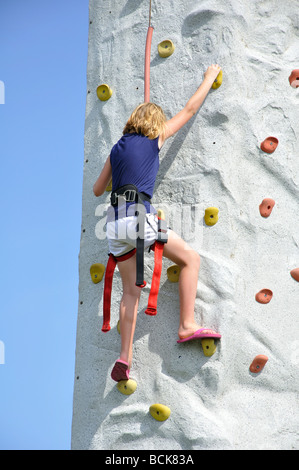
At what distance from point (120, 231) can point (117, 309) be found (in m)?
0.56

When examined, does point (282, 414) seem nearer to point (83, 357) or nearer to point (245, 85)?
point (83, 357)

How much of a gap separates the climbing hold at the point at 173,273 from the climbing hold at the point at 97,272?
44 cm

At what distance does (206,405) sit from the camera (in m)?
3.83

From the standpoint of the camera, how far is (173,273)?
4.05m

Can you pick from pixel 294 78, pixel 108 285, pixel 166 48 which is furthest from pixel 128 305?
pixel 294 78

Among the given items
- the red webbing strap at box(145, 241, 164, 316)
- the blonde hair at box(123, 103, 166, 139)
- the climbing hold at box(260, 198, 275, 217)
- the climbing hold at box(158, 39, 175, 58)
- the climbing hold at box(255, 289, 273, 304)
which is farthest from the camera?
the climbing hold at box(158, 39, 175, 58)

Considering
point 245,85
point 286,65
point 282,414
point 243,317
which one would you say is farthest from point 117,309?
point 286,65

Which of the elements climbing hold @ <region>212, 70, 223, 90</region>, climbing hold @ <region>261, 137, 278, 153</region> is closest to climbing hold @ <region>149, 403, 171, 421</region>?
climbing hold @ <region>261, 137, 278, 153</region>

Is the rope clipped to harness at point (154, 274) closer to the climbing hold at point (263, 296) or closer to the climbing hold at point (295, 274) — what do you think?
the climbing hold at point (263, 296)

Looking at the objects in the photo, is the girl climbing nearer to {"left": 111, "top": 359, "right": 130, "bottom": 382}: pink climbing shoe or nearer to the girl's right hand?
{"left": 111, "top": 359, "right": 130, "bottom": 382}: pink climbing shoe

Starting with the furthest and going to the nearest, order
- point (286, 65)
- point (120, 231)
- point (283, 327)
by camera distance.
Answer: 1. point (286, 65)
2. point (283, 327)
3. point (120, 231)

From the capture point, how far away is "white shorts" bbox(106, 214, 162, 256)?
3785 mm

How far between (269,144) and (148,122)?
0.77 meters

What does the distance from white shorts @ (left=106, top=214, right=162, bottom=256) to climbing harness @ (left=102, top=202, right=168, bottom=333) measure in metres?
0.03
